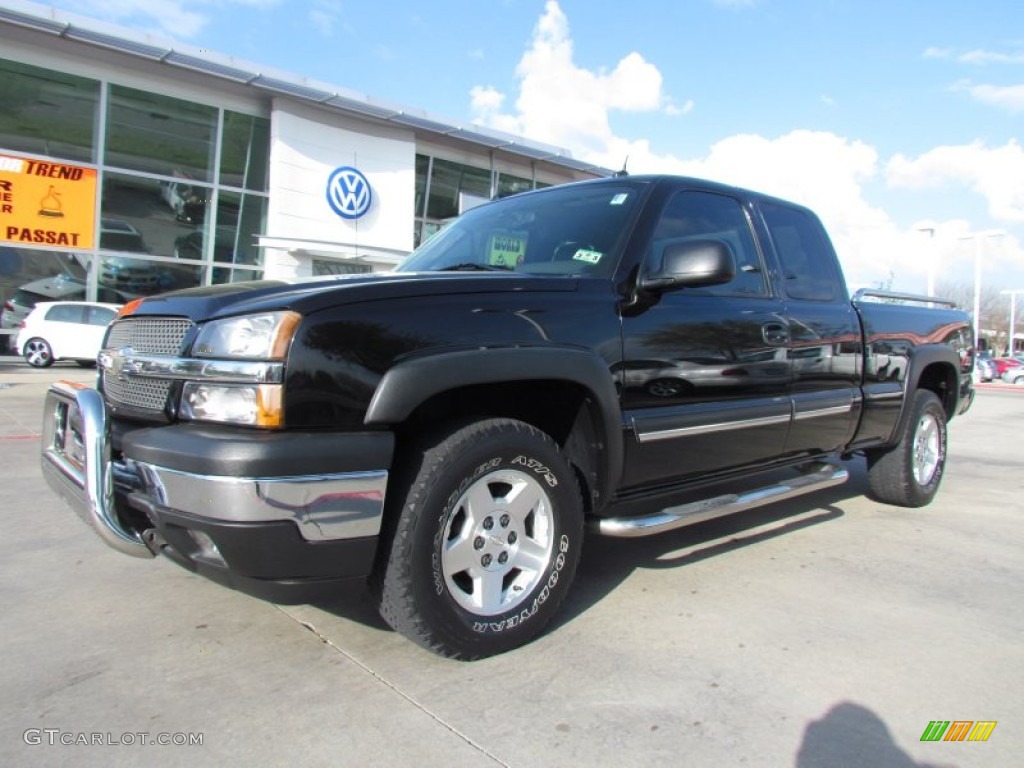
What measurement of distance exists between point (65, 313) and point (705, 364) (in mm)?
16659

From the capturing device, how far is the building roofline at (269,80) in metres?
15.5

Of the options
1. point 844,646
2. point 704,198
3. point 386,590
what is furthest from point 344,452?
point 704,198

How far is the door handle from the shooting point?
3.79 metres

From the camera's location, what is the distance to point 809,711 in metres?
2.45

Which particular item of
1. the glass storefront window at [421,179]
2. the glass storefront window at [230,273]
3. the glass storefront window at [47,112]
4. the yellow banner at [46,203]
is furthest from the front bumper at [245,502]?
the glass storefront window at [421,179]

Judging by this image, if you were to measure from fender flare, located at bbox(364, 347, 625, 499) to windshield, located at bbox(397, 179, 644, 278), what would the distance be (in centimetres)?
53

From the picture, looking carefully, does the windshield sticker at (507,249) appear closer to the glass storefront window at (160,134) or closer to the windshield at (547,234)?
the windshield at (547,234)

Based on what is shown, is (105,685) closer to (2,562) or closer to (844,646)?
(2,562)

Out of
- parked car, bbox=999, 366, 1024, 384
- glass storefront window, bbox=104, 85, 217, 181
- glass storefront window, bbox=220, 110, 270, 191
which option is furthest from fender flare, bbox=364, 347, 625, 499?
parked car, bbox=999, 366, 1024, 384

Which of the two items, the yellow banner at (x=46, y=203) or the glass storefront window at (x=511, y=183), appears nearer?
the yellow banner at (x=46, y=203)

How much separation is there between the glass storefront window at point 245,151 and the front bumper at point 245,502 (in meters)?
18.9

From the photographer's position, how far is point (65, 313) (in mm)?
16203

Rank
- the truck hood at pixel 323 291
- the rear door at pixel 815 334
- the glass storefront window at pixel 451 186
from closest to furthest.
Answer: the truck hood at pixel 323 291, the rear door at pixel 815 334, the glass storefront window at pixel 451 186

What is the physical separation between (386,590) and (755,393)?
2150mm
